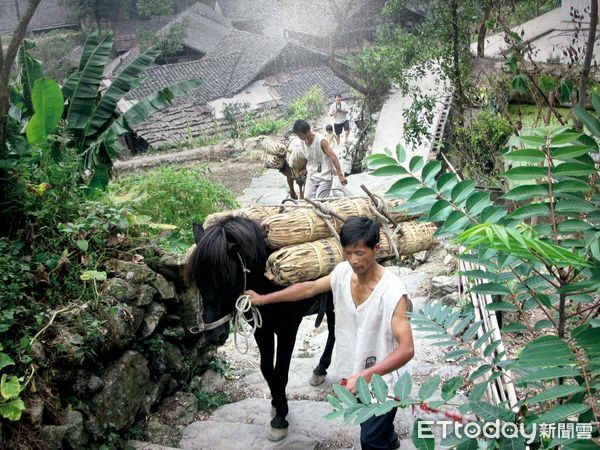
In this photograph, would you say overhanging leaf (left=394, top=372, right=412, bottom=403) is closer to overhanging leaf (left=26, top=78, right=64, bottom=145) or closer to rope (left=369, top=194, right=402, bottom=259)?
rope (left=369, top=194, right=402, bottom=259)

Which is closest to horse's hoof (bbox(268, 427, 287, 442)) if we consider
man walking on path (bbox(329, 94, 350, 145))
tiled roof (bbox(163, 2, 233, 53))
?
man walking on path (bbox(329, 94, 350, 145))

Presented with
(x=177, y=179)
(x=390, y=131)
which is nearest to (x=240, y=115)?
(x=390, y=131)

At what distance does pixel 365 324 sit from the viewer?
373cm

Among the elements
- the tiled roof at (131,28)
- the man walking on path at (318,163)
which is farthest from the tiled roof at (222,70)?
the man walking on path at (318,163)

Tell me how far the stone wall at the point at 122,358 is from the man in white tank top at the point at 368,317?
1162 mm

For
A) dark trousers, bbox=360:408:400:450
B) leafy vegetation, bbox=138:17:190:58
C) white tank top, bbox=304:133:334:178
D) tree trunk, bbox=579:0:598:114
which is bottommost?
dark trousers, bbox=360:408:400:450

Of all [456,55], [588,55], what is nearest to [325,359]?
[588,55]

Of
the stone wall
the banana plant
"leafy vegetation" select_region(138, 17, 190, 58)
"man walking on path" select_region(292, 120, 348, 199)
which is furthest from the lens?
"leafy vegetation" select_region(138, 17, 190, 58)

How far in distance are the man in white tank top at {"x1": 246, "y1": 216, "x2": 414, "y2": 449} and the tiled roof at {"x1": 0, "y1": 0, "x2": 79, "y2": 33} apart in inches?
1568

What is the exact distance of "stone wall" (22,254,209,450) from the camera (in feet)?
14.7

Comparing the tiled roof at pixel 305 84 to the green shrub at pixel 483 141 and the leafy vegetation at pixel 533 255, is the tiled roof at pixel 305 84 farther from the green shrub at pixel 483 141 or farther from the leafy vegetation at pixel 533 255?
the leafy vegetation at pixel 533 255

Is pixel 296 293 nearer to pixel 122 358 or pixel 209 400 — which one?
pixel 122 358

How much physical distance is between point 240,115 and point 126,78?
18.7 metres

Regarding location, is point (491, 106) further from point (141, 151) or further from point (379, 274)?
point (141, 151)
